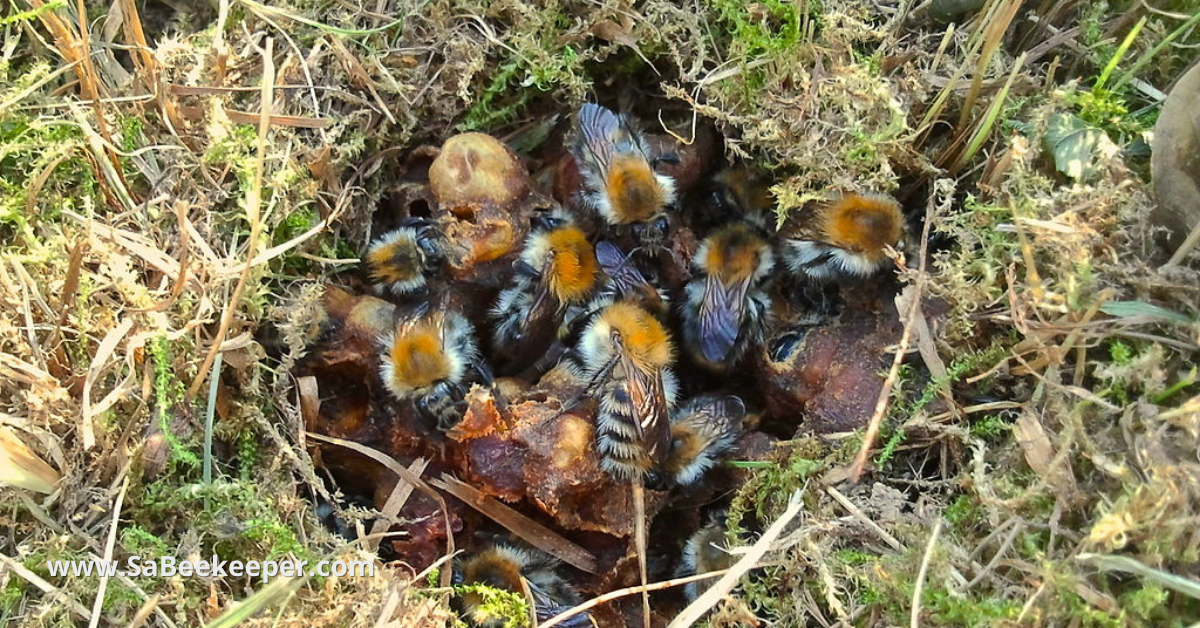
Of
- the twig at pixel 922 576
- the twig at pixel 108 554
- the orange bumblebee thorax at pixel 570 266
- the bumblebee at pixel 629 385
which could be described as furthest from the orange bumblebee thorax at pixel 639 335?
the twig at pixel 108 554

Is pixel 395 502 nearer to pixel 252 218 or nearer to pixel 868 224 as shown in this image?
pixel 252 218

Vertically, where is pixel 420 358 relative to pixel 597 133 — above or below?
below

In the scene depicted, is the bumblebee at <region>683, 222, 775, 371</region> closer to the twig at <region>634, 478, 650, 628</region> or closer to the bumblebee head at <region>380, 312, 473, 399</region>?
the twig at <region>634, 478, 650, 628</region>

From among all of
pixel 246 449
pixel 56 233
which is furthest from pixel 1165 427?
pixel 56 233

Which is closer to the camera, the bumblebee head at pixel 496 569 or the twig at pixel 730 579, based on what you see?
the twig at pixel 730 579

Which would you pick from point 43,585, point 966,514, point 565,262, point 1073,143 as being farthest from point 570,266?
point 43,585

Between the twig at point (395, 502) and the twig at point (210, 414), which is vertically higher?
the twig at point (210, 414)

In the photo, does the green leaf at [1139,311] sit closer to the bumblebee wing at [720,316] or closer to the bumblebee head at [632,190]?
the bumblebee wing at [720,316]
